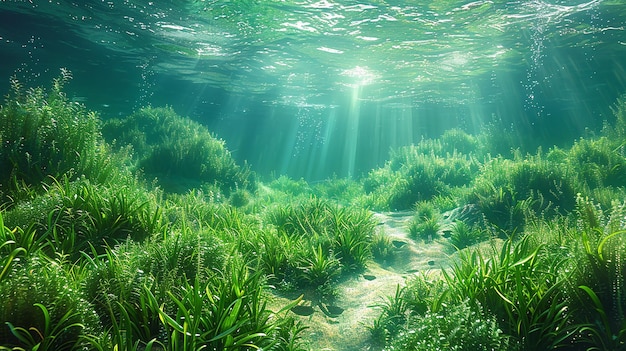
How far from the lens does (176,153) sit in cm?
1273

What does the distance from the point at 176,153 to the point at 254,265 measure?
8.50 metres

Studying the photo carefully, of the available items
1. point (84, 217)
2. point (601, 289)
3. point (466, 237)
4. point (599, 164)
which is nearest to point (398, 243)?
point (466, 237)

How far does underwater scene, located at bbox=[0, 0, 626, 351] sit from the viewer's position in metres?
3.12

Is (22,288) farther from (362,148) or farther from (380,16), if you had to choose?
(362,148)

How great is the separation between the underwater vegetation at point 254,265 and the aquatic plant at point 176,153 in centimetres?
391

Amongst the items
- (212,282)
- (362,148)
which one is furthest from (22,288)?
(362,148)

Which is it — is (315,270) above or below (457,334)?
below

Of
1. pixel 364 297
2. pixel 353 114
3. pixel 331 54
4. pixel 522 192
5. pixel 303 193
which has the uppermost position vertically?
pixel 331 54

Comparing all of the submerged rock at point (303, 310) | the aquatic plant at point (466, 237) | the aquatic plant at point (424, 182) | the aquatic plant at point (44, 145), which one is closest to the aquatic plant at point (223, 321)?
the submerged rock at point (303, 310)

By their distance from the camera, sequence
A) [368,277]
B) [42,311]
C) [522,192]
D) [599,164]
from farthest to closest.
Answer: [599,164]
[522,192]
[368,277]
[42,311]

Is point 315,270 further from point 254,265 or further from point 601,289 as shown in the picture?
point 601,289

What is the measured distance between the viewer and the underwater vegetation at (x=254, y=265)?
115 inches

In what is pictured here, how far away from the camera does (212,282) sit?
3.99 meters

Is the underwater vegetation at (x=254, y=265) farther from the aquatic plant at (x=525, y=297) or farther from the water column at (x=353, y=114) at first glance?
the water column at (x=353, y=114)
